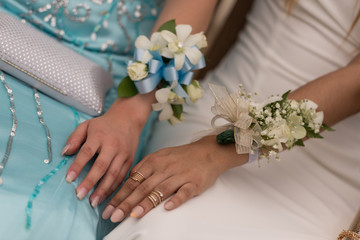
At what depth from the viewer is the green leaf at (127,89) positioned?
1168 millimetres

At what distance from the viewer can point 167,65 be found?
3.82 ft

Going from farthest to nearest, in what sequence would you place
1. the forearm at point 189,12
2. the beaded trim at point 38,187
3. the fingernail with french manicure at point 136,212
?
1. the forearm at point 189,12
2. the fingernail with french manicure at point 136,212
3. the beaded trim at point 38,187

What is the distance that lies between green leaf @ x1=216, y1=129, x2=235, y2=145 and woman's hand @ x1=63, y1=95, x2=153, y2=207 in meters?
0.21

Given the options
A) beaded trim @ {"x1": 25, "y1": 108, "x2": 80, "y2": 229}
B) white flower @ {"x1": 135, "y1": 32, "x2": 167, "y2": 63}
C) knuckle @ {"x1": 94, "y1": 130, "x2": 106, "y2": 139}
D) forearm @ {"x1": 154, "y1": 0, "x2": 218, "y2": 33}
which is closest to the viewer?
beaded trim @ {"x1": 25, "y1": 108, "x2": 80, "y2": 229}

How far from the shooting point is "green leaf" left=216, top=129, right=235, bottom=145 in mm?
1067

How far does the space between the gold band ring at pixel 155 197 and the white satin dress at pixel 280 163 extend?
13 millimetres

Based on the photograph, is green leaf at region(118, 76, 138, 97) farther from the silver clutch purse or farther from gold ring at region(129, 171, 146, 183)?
gold ring at region(129, 171, 146, 183)

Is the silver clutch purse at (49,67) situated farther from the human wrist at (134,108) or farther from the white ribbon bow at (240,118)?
the white ribbon bow at (240,118)

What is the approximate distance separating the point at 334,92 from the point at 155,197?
56 centimetres

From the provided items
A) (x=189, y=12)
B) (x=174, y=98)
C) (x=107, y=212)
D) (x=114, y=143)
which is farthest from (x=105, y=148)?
(x=189, y=12)

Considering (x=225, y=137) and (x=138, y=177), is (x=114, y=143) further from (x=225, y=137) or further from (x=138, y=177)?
(x=225, y=137)

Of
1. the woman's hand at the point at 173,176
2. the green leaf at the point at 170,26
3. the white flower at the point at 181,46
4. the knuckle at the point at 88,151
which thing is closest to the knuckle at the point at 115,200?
the woman's hand at the point at 173,176

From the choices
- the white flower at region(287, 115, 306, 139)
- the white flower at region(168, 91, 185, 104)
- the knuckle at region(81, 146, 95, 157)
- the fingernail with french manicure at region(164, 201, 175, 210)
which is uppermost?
the white flower at region(287, 115, 306, 139)

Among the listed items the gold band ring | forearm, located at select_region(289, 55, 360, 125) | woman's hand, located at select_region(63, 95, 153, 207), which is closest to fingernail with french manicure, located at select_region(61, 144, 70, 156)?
woman's hand, located at select_region(63, 95, 153, 207)
